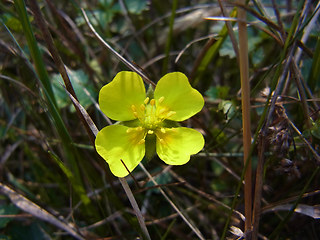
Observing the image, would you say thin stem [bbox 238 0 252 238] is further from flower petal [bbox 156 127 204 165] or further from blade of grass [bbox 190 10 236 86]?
blade of grass [bbox 190 10 236 86]

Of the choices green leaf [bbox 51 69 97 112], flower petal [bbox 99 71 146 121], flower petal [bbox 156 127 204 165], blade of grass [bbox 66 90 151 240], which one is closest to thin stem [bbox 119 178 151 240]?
blade of grass [bbox 66 90 151 240]

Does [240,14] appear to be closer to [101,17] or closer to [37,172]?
[101,17]

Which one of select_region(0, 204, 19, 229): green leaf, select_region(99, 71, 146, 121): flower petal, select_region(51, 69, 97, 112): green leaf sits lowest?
select_region(0, 204, 19, 229): green leaf

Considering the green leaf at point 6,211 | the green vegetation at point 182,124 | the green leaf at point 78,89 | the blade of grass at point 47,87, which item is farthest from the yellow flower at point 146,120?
the green leaf at point 6,211

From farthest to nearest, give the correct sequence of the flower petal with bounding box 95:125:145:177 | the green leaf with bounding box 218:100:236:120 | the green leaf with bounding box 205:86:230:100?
the green leaf with bounding box 205:86:230:100 → the green leaf with bounding box 218:100:236:120 → the flower petal with bounding box 95:125:145:177

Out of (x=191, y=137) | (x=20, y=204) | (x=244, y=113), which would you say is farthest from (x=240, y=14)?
(x=20, y=204)

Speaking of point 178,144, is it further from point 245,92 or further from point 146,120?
point 245,92

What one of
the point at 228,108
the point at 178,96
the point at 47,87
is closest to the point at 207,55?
the point at 228,108
